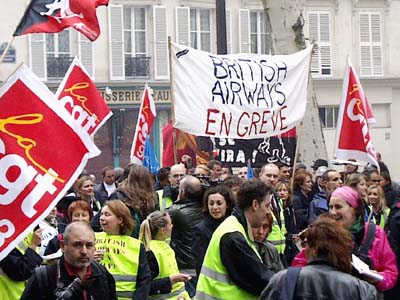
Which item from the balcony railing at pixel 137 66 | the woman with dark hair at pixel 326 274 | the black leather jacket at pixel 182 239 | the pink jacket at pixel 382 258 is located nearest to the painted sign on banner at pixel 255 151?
the black leather jacket at pixel 182 239

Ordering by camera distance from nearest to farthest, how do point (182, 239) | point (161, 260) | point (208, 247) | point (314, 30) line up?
point (208, 247) → point (161, 260) → point (182, 239) → point (314, 30)

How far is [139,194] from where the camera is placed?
29.9ft

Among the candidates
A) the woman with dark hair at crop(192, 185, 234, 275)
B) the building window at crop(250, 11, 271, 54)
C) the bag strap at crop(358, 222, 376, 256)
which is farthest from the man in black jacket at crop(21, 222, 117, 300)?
the building window at crop(250, 11, 271, 54)

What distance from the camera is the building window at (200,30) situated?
34500 millimetres

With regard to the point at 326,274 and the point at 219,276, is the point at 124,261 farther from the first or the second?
the point at 326,274

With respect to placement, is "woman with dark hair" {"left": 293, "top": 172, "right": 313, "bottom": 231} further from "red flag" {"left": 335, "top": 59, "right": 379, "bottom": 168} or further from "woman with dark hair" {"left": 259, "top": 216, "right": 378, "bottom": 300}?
"woman with dark hair" {"left": 259, "top": 216, "right": 378, "bottom": 300}

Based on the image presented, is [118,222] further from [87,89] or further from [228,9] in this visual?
[228,9]

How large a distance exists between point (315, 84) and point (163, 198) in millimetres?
26168

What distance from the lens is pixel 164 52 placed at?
111ft

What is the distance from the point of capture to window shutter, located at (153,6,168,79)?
111 feet

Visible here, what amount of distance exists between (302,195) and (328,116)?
24.4 metres

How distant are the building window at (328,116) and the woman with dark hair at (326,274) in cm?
3019

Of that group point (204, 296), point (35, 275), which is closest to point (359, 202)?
point (204, 296)

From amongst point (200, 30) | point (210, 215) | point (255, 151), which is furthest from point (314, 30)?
point (210, 215)
